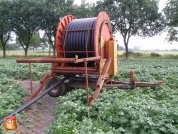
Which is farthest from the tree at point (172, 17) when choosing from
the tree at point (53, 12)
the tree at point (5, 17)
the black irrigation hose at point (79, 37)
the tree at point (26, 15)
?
the black irrigation hose at point (79, 37)

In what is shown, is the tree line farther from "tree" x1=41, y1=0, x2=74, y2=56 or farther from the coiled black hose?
the coiled black hose

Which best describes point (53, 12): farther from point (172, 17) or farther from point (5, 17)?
point (172, 17)

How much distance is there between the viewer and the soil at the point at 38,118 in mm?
4793

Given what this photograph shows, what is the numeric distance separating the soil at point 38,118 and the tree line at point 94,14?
23.8 meters

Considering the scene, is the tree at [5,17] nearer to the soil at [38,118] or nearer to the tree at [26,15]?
the tree at [26,15]

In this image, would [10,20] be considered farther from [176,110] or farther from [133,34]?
[176,110]

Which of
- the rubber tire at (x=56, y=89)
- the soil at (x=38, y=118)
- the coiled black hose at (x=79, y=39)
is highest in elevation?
the coiled black hose at (x=79, y=39)

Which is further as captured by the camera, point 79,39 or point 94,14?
point 94,14

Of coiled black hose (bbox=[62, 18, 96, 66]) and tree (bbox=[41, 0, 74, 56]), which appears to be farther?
tree (bbox=[41, 0, 74, 56])

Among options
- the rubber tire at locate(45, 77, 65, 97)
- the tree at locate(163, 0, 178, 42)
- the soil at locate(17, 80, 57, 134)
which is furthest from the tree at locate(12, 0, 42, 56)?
the soil at locate(17, 80, 57, 134)

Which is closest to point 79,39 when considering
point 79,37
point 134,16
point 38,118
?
point 79,37

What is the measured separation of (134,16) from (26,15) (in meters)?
13.6

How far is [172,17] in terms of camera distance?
91.2 ft

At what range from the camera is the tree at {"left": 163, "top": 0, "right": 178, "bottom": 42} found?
1094 inches
